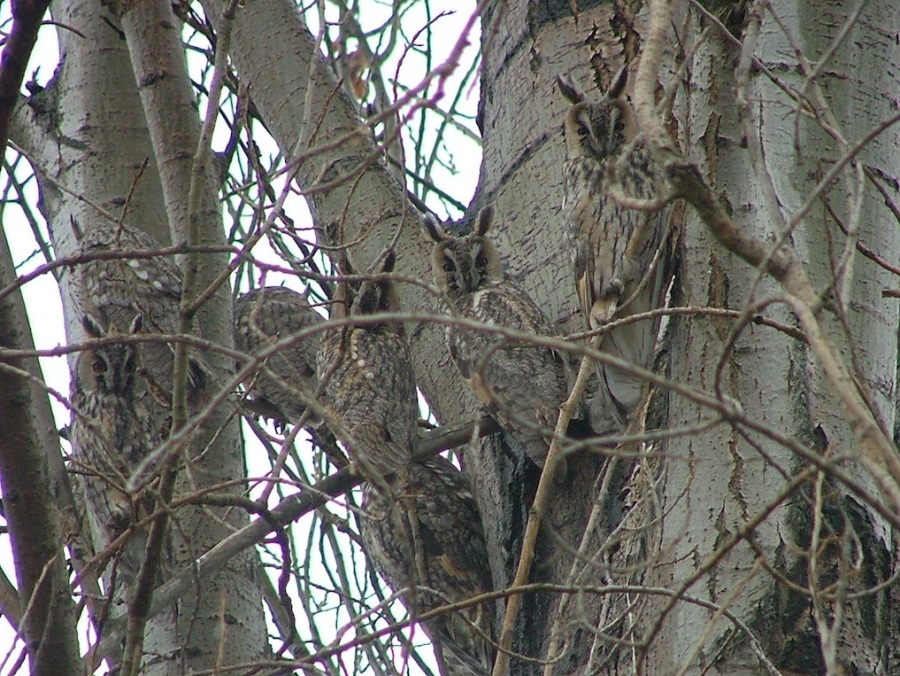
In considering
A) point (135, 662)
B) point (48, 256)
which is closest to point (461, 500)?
point (48, 256)

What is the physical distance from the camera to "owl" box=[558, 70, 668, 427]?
3119 mm

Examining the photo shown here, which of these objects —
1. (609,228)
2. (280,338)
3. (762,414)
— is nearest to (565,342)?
(762,414)

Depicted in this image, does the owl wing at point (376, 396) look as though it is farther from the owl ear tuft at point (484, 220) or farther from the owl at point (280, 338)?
the owl ear tuft at point (484, 220)

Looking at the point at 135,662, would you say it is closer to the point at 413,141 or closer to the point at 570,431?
the point at 570,431

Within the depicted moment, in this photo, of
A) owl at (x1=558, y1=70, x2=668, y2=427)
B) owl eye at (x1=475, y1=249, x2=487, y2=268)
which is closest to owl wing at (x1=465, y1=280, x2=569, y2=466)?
owl eye at (x1=475, y1=249, x2=487, y2=268)

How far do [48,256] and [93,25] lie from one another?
130 cm

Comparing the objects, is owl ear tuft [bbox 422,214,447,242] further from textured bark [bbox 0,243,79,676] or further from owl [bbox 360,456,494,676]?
textured bark [bbox 0,243,79,676]

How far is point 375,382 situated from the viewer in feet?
13.2

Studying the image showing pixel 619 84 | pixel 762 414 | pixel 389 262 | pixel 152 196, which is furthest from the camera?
pixel 152 196

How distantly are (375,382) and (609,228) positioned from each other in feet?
3.54

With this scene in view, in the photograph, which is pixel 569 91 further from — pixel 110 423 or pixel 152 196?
pixel 110 423

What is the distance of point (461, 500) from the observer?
405cm

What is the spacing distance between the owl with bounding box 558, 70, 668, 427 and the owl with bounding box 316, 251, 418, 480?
23.1 inches

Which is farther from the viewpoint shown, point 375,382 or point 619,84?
point 375,382
